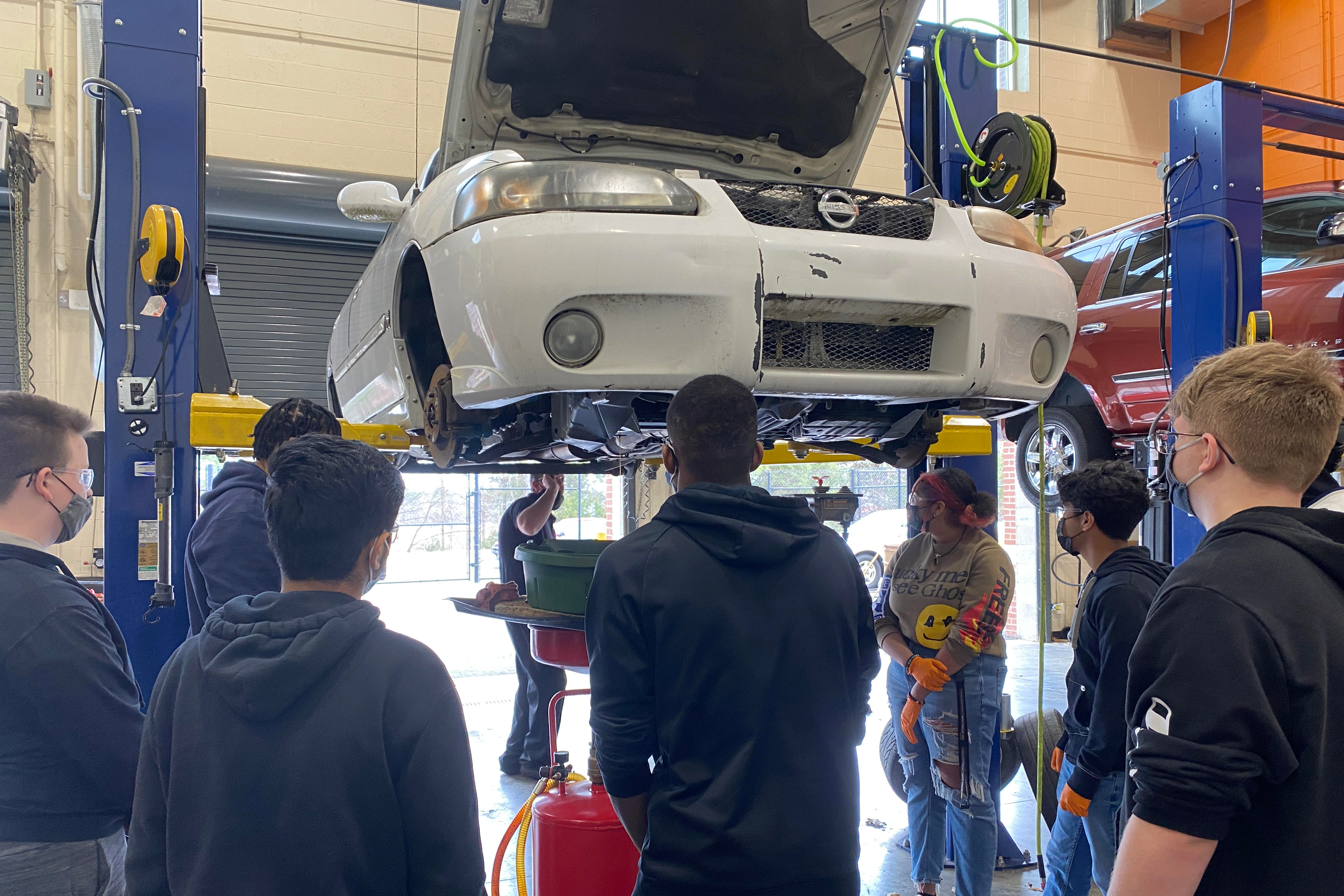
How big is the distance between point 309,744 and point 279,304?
6.23 metres

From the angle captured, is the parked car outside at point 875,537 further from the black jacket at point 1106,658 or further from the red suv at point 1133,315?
the black jacket at point 1106,658

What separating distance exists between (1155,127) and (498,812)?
10055 mm

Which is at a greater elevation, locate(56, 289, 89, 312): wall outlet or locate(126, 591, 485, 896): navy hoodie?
locate(56, 289, 89, 312): wall outlet

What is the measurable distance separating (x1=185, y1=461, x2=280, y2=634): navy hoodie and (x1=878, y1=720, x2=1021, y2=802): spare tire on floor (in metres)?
2.50

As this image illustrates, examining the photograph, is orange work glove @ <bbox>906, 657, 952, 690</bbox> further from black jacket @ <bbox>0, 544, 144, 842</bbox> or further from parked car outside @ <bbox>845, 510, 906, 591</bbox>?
parked car outside @ <bbox>845, 510, 906, 591</bbox>

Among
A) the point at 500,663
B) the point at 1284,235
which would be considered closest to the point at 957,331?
the point at 1284,235

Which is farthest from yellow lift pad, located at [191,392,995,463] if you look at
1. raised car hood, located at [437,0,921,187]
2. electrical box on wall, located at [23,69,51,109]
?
electrical box on wall, located at [23,69,51,109]

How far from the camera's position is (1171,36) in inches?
400

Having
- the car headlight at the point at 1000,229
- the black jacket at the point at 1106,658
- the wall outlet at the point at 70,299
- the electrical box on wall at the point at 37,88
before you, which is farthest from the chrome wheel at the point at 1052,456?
the electrical box on wall at the point at 37,88

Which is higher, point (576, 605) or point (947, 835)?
point (576, 605)

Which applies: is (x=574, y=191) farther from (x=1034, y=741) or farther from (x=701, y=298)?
(x=1034, y=741)

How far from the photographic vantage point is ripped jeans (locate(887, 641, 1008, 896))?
292 cm

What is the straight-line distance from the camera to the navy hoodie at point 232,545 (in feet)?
7.36

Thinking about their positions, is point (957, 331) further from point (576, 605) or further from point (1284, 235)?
point (1284, 235)
